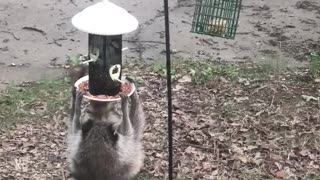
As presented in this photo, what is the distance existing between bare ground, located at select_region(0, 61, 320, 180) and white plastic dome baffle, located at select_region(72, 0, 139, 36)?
6.22 ft

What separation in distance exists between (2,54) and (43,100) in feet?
4.04

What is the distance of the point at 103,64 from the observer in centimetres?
366

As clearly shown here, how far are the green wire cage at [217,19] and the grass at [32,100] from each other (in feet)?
4.68

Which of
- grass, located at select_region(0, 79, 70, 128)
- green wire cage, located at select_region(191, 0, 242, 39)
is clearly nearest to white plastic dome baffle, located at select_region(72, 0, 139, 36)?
green wire cage, located at select_region(191, 0, 242, 39)

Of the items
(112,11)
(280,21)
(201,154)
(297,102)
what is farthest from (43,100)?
(280,21)

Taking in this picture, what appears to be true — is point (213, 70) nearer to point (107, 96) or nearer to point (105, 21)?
point (107, 96)

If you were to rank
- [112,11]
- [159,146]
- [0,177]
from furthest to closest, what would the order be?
1. [159,146]
2. [0,177]
3. [112,11]

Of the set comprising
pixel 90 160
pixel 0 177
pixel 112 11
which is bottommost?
pixel 0 177

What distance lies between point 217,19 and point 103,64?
6.37 ft

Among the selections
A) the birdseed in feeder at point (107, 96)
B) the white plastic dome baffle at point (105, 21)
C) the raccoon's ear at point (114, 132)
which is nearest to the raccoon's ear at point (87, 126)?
the raccoon's ear at point (114, 132)

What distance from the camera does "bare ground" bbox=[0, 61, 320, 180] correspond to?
4887mm

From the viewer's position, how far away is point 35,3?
7.95m

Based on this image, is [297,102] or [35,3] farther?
[35,3]

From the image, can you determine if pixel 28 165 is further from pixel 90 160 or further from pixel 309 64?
pixel 309 64
